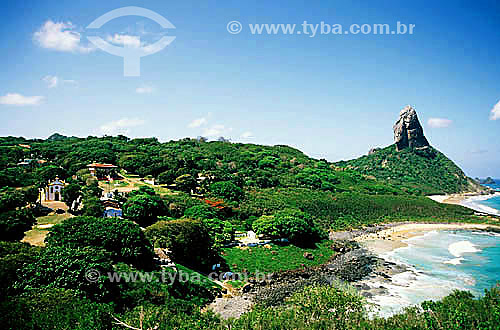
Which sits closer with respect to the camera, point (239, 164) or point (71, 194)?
point (71, 194)

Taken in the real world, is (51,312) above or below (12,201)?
below

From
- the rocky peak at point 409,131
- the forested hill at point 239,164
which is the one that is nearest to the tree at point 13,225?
the forested hill at point 239,164

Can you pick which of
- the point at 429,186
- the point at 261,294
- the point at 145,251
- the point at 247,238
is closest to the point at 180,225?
the point at 145,251

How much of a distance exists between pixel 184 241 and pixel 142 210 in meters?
10.6

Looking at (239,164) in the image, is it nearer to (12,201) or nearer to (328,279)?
(328,279)

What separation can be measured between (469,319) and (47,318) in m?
19.9

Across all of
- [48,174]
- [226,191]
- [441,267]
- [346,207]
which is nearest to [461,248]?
[441,267]

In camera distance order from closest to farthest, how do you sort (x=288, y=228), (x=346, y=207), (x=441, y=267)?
(x=441, y=267), (x=288, y=228), (x=346, y=207)

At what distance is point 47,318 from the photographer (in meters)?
13.6

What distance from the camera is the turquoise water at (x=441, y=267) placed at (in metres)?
28.1

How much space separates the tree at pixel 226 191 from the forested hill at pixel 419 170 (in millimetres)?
70861

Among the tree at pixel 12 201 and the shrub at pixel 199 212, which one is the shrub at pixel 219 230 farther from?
the tree at pixel 12 201

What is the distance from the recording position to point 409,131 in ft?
408

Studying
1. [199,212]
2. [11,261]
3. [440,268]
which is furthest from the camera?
[199,212]
